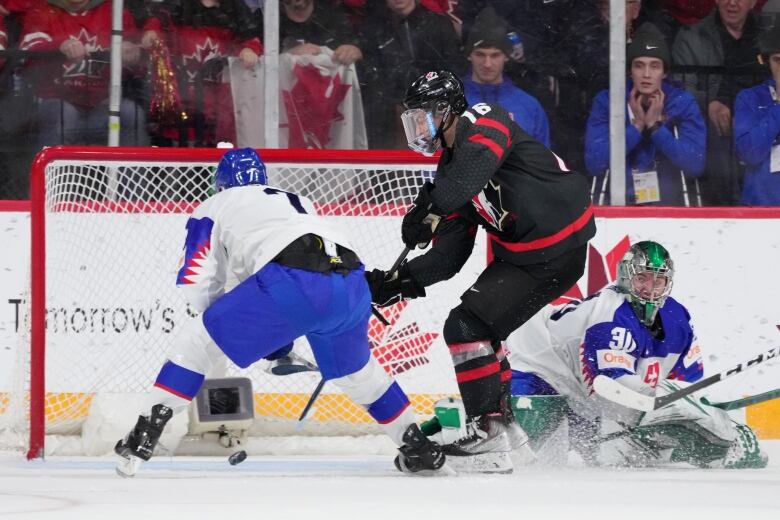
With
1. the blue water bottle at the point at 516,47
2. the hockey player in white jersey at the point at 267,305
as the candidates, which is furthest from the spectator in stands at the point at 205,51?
the hockey player in white jersey at the point at 267,305

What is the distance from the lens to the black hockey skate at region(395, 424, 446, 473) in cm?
324

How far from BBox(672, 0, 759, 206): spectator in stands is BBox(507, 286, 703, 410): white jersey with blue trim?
125 centimetres

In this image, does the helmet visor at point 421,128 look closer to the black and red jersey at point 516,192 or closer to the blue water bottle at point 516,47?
the black and red jersey at point 516,192

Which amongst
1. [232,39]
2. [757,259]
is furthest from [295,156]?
[757,259]

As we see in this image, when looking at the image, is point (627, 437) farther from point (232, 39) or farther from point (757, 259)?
point (232, 39)

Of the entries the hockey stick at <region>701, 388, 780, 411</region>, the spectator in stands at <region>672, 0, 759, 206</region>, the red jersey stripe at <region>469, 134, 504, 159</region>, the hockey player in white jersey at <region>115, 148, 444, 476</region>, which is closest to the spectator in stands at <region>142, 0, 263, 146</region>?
the hockey player in white jersey at <region>115, 148, 444, 476</region>

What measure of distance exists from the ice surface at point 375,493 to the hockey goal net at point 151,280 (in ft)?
2.45

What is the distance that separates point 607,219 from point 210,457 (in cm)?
171

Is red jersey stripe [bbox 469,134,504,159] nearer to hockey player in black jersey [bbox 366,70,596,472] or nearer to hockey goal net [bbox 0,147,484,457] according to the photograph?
hockey player in black jersey [bbox 366,70,596,472]

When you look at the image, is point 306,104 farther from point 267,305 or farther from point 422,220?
point 267,305

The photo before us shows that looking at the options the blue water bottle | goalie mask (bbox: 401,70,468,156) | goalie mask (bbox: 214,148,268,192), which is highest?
the blue water bottle

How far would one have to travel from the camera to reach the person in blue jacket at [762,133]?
4883 millimetres

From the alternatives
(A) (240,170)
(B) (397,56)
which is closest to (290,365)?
(A) (240,170)

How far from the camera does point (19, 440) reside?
424 centimetres
